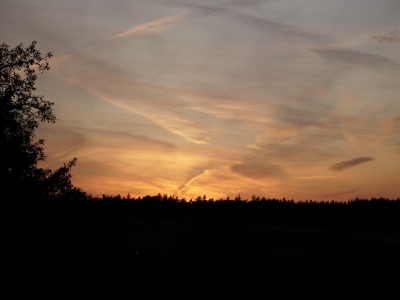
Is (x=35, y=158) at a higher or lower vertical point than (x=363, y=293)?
higher

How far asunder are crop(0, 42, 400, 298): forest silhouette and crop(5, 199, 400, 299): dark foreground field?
0.11ft

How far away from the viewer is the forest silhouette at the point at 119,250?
16297 mm

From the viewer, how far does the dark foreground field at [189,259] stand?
53.3 ft

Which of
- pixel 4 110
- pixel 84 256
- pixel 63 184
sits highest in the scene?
pixel 4 110

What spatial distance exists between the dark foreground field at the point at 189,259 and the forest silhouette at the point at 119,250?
0.03 m

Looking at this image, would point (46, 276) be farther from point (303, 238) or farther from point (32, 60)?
point (303, 238)

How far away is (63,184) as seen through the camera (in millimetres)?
29812

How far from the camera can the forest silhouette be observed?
16.3 m

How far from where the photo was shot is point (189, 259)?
16.6 metres

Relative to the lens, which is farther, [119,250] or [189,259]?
[119,250]

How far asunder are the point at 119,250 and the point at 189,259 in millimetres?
8627

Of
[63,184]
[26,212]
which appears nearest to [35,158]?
[63,184]

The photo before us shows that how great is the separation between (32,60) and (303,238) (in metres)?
44.5

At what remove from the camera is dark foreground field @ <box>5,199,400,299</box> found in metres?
16.2
